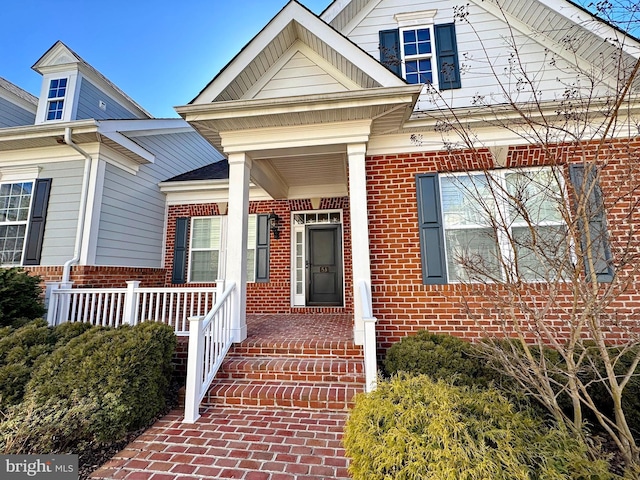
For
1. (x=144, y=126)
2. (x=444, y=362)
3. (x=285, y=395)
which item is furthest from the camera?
(x=144, y=126)

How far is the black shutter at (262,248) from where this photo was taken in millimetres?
7031

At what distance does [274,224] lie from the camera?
23.4ft

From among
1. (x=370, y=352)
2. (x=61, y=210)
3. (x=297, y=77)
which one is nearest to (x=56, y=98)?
(x=61, y=210)

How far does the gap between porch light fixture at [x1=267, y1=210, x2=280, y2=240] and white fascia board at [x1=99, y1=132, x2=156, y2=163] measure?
3.09 m

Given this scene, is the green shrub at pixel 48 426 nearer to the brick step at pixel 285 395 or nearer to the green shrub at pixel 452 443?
the brick step at pixel 285 395

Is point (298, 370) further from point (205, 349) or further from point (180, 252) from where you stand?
point (180, 252)

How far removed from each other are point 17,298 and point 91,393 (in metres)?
2.80

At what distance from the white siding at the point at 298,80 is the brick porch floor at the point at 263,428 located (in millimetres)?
3872

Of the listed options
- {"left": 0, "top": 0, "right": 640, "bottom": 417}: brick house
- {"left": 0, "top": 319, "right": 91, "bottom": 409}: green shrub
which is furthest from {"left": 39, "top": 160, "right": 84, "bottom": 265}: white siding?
{"left": 0, "top": 319, "right": 91, "bottom": 409}: green shrub

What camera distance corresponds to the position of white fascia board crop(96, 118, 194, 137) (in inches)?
223

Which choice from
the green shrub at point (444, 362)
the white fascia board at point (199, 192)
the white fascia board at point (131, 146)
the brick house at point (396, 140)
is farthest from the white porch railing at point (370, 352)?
the white fascia board at point (131, 146)

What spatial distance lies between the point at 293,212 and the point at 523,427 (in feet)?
19.6

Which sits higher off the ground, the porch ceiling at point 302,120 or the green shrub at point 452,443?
the porch ceiling at point 302,120

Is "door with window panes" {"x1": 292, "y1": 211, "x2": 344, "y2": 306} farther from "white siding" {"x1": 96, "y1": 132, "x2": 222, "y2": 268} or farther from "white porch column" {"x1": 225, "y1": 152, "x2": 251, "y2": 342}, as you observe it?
"white siding" {"x1": 96, "y1": 132, "x2": 222, "y2": 268}
